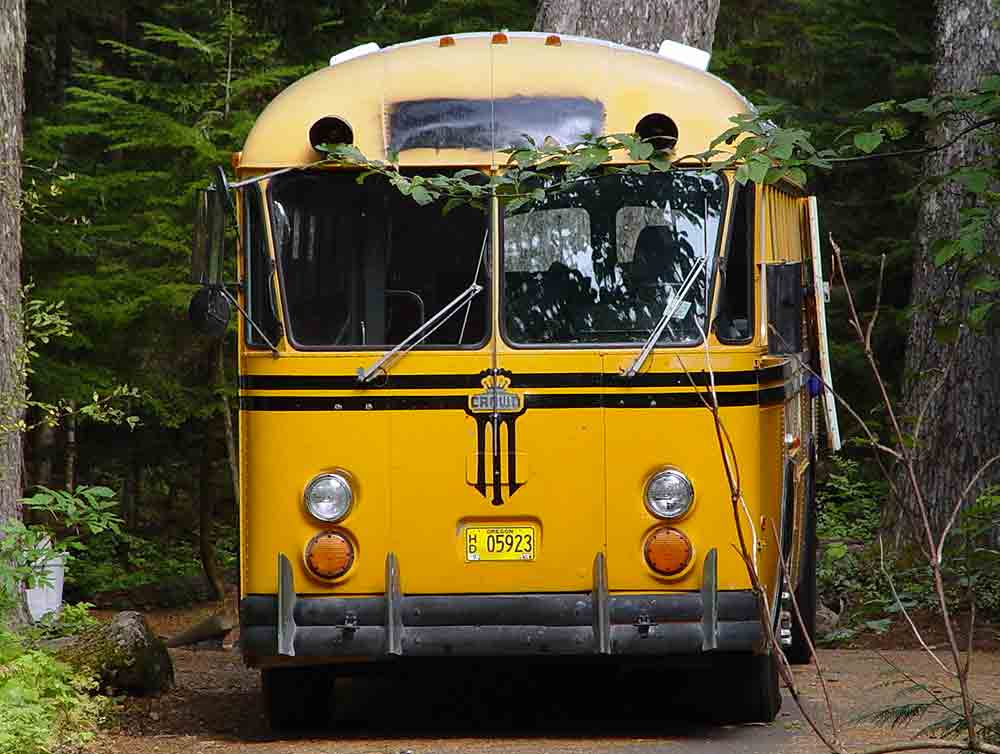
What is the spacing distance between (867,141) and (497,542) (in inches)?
102

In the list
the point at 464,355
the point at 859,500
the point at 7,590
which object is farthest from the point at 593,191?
the point at 859,500

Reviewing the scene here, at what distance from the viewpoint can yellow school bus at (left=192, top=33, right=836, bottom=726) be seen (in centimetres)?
732

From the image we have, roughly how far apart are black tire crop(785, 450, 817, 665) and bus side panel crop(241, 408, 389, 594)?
3.40 meters

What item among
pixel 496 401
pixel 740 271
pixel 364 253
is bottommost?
pixel 496 401

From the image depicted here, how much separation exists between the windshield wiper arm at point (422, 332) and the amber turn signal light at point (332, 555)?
27.2 inches

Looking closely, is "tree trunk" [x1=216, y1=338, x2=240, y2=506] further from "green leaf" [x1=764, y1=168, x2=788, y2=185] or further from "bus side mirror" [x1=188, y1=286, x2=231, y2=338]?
"green leaf" [x1=764, y1=168, x2=788, y2=185]

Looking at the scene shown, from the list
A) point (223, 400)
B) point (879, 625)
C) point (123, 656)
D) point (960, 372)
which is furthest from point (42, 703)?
point (223, 400)

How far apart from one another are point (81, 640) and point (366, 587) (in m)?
2.27

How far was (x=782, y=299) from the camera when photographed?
754 cm

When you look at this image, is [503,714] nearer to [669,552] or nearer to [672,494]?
[669,552]

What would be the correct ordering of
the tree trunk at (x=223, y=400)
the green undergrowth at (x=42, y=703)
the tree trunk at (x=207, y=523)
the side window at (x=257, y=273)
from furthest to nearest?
the tree trunk at (x=207, y=523), the tree trunk at (x=223, y=400), the side window at (x=257, y=273), the green undergrowth at (x=42, y=703)

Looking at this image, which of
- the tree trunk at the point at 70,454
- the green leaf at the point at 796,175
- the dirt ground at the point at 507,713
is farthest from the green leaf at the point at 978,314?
the tree trunk at the point at 70,454

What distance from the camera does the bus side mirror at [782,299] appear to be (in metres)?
7.50

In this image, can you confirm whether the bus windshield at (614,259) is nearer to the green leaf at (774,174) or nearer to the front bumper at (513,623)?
the front bumper at (513,623)
